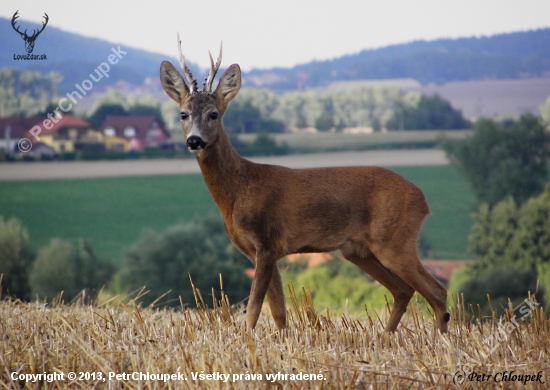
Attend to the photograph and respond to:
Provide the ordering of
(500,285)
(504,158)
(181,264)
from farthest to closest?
(504,158) < (181,264) < (500,285)

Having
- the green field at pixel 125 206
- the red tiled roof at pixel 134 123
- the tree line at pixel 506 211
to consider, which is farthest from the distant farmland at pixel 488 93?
the red tiled roof at pixel 134 123

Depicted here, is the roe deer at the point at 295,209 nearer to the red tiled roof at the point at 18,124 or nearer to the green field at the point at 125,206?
the red tiled roof at the point at 18,124

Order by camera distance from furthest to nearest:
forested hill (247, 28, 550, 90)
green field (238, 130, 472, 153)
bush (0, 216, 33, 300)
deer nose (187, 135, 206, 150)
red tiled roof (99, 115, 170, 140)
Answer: forested hill (247, 28, 550, 90), red tiled roof (99, 115, 170, 140), green field (238, 130, 472, 153), bush (0, 216, 33, 300), deer nose (187, 135, 206, 150)

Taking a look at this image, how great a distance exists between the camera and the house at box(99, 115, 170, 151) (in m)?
92.8

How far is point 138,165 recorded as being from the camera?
3957 inches

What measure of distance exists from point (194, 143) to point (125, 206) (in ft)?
333

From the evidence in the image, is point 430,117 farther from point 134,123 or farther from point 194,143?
point 194,143

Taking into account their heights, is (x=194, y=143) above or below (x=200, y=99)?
below

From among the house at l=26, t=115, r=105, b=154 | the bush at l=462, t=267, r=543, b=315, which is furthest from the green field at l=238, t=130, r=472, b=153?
the bush at l=462, t=267, r=543, b=315

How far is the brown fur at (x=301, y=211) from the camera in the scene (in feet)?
23.9

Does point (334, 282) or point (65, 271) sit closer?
point (334, 282)

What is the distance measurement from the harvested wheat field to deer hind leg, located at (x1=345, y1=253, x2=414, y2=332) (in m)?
0.92

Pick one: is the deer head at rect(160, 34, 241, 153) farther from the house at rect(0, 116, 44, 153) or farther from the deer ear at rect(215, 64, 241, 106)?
the house at rect(0, 116, 44, 153)

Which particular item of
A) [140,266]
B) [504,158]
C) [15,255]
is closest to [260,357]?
[140,266]
